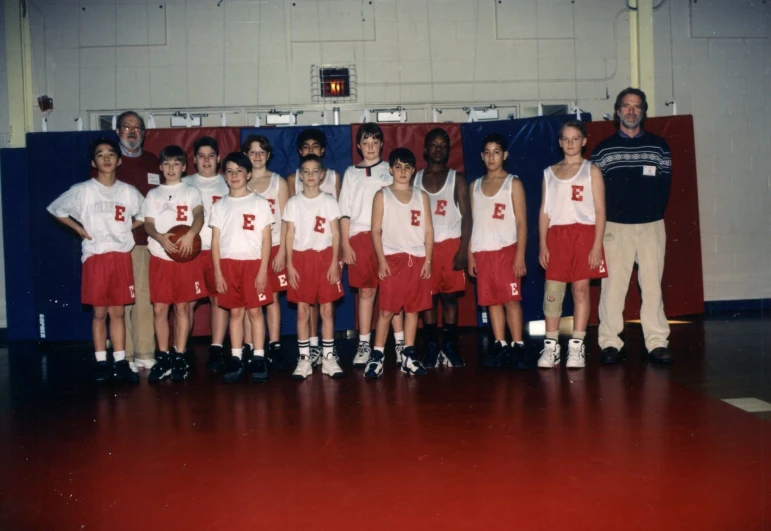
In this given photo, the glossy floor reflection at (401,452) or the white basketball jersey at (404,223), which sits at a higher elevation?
the white basketball jersey at (404,223)

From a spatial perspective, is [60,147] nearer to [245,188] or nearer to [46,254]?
[46,254]

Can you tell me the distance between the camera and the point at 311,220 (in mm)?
4594

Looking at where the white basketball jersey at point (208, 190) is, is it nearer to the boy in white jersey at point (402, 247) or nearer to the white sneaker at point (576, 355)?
the boy in white jersey at point (402, 247)

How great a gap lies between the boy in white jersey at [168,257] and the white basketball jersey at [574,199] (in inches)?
92.7

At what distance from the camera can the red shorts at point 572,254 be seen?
4.62m

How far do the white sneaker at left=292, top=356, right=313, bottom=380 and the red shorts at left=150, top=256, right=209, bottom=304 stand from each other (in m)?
0.88

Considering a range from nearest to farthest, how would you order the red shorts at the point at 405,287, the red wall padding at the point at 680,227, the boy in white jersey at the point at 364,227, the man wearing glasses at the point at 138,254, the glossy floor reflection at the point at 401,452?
the glossy floor reflection at the point at 401,452
the red shorts at the point at 405,287
the boy in white jersey at the point at 364,227
the man wearing glasses at the point at 138,254
the red wall padding at the point at 680,227

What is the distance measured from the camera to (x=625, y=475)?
8.55 feet

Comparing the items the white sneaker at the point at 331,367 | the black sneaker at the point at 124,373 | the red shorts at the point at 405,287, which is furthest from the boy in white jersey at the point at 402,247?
the black sneaker at the point at 124,373

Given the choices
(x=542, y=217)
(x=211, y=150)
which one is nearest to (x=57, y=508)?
(x=211, y=150)

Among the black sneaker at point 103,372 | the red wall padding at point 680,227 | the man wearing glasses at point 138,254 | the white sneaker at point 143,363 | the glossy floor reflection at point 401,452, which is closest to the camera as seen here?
the glossy floor reflection at point 401,452

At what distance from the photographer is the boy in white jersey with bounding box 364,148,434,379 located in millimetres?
4539

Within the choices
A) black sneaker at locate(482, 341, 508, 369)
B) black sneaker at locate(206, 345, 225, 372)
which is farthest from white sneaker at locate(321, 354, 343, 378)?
black sneaker at locate(482, 341, 508, 369)

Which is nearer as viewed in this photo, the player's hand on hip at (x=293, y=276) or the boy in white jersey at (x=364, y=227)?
the player's hand on hip at (x=293, y=276)
